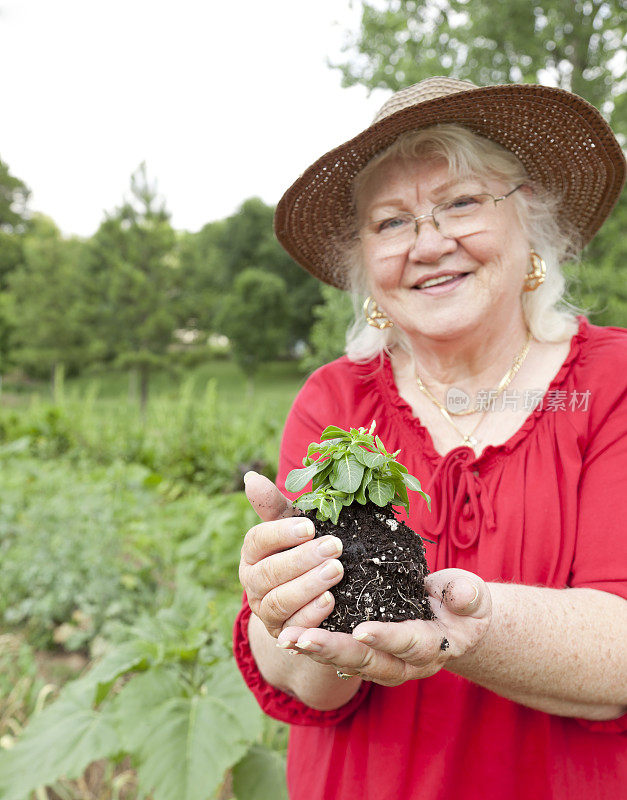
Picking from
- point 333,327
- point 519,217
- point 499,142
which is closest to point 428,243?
point 519,217

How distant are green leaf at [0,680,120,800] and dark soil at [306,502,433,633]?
5.17 feet

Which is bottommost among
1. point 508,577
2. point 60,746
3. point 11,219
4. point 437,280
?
point 60,746

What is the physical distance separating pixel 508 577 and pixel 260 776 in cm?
138

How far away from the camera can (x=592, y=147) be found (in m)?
1.89

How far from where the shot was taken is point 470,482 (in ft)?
5.17

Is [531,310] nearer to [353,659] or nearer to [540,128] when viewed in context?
[540,128]

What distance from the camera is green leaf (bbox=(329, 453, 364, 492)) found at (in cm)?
117

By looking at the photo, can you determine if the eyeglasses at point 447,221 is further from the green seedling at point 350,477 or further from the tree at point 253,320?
the tree at point 253,320

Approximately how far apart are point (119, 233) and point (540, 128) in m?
21.7

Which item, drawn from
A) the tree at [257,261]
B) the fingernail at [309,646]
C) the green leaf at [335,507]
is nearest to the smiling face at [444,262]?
the green leaf at [335,507]

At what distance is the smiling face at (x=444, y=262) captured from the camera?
168 cm

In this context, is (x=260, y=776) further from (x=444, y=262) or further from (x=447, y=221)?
(x=447, y=221)

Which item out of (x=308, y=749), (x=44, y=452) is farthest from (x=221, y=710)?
(x=44, y=452)

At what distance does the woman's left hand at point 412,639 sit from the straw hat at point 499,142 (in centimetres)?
123
